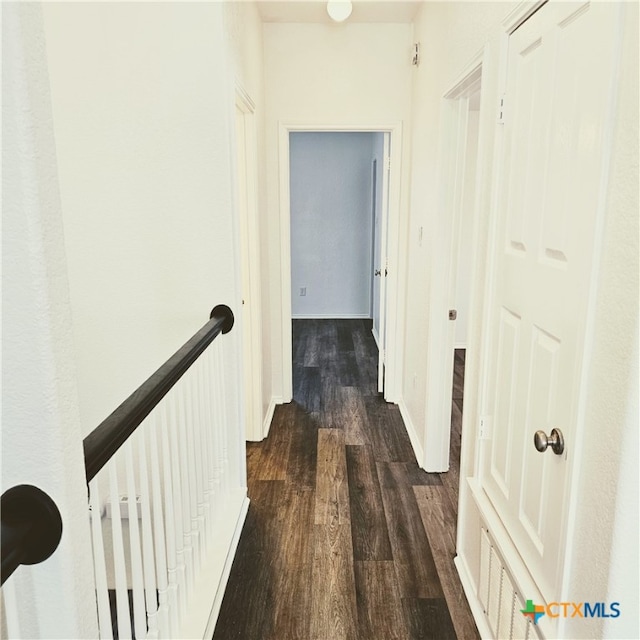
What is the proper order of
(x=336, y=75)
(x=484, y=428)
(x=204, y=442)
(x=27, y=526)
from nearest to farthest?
1. (x=27, y=526)
2. (x=484, y=428)
3. (x=204, y=442)
4. (x=336, y=75)

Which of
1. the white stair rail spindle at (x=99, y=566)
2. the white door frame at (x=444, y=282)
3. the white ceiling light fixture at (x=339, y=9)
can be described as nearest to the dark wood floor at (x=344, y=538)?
the white door frame at (x=444, y=282)

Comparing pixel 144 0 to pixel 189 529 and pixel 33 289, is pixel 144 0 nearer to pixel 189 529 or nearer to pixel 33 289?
pixel 33 289

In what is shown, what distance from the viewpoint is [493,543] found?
5.82 feet

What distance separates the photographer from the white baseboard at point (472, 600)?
1.84 meters

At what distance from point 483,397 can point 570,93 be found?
1.08 metres

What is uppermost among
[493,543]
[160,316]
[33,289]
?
[33,289]

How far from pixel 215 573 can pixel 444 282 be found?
5.78 feet

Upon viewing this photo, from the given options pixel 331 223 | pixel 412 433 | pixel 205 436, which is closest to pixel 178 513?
pixel 205 436

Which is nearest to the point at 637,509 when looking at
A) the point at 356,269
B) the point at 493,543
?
the point at 493,543

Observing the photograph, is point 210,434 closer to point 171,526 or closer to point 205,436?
point 205,436

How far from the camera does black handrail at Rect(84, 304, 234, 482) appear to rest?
3.30 feet

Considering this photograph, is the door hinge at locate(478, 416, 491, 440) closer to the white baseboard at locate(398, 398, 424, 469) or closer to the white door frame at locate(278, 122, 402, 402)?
the white baseboard at locate(398, 398, 424, 469)

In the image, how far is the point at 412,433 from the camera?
343 centimetres

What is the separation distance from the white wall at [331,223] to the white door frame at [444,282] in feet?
12.6
